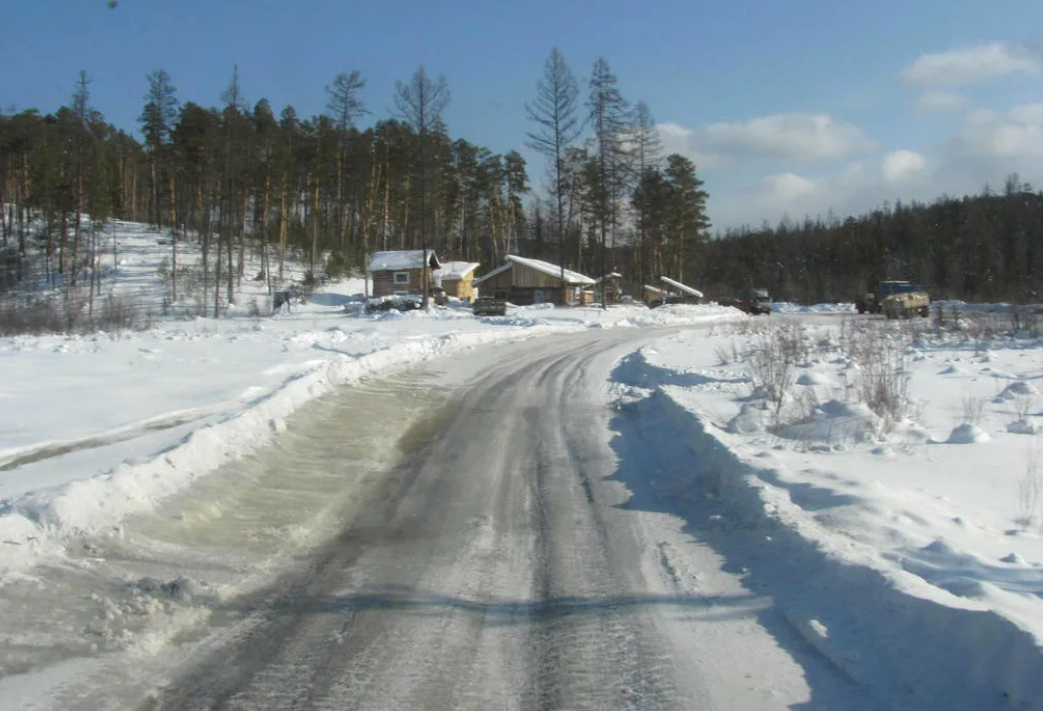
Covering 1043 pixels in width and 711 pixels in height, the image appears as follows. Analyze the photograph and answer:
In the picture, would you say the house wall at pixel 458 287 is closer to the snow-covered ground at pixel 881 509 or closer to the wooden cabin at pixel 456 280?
the wooden cabin at pixel 456 280

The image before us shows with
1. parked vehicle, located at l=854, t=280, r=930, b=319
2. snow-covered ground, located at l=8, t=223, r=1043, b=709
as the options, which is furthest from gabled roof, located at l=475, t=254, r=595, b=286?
snow-covered ground, located at l=8, t=223, r=1043, b=709

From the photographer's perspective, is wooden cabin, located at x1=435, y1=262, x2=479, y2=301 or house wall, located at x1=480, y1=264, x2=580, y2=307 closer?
house wall, located at x1=480, y1=264, x2=580, y2=307

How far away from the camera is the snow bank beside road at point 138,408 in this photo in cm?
523

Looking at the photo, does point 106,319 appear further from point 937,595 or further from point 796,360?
point 937,595

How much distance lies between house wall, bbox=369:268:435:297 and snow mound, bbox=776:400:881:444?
5234 cm

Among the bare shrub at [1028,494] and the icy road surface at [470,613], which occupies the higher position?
the bare shrub at [1028,494]

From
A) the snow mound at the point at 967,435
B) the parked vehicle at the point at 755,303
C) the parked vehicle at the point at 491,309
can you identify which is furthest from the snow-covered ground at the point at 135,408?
the parked vehicle at the point at 755,303

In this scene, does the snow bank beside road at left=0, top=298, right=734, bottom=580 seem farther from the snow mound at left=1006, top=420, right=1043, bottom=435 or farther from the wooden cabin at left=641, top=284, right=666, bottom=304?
the wooden cabin at left=641, top=284, right=666, bottom=304

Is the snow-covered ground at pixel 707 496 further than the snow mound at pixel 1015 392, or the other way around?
the snow mound at pixel 1015 392

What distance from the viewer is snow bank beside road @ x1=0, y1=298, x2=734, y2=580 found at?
523 centimetres

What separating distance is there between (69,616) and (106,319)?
87.6ft

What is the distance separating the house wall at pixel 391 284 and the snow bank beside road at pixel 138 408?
3749 cm

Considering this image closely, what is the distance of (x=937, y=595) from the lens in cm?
383

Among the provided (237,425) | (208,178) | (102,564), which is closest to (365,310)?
(208,178)
